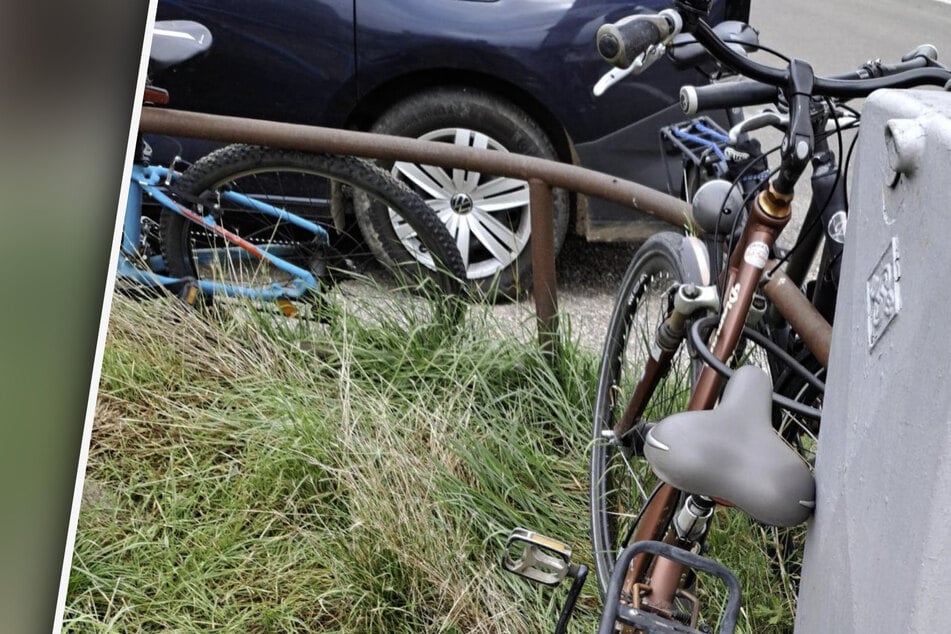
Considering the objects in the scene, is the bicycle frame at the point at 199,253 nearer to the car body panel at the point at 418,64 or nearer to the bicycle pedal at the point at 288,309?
the bicycle pedal at the point at 288,309

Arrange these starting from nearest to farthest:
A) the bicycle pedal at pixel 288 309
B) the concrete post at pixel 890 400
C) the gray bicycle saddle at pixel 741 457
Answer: the concrete post at pixel 890 400 → the gray bicycle saddle at pixel 741 457 → the bicycle pedal at pixel 288 309

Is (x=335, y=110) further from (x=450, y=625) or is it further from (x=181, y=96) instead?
(x=450, y=625)

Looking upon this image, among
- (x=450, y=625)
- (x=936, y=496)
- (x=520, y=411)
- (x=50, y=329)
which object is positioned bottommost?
(x=450, y=625)

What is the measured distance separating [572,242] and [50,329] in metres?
4.47

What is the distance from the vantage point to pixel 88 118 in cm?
66

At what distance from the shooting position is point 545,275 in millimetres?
3377

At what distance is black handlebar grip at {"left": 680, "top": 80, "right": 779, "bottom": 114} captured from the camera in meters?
2.11

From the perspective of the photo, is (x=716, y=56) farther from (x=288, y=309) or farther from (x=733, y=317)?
(x=288, y=309)

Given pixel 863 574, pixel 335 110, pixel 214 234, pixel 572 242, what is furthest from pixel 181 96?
pixel 863 574

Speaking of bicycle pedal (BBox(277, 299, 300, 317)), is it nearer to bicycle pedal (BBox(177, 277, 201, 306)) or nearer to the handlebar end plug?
bicycle pedal (BBox(177, 277, 201, 306))

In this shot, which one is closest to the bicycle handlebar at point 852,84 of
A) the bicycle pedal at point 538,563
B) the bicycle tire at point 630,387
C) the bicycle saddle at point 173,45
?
the bicycle tire at point 630,387

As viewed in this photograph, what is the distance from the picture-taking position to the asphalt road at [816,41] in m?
4.73

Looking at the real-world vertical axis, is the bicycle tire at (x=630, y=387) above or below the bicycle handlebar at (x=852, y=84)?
below

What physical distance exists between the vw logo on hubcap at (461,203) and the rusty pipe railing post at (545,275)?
2.72 ft
